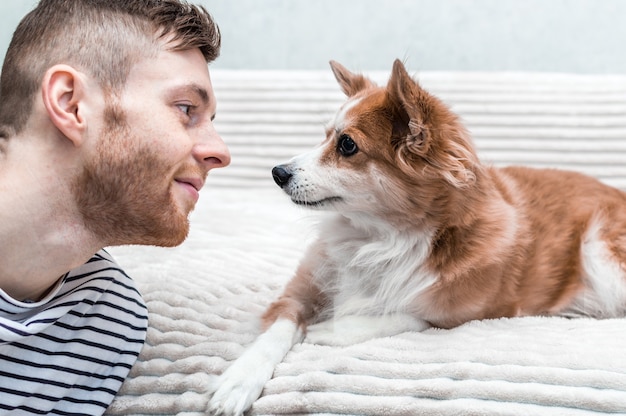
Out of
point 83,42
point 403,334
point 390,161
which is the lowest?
point 403,334

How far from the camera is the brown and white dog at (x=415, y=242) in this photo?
1.50m

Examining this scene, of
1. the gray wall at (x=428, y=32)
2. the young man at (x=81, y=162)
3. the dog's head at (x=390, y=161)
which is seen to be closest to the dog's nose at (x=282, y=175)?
the dog's head at (x=390, y=161)

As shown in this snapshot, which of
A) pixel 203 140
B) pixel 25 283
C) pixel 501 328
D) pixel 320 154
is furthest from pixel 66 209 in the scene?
pixel 501 328

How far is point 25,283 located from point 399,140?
35.4 inches

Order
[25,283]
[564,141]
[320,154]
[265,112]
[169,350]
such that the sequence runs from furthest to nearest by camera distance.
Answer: [265,112] < [564,141] < [320,154] < [169,350] < [25,283]

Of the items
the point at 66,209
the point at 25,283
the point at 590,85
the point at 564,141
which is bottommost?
the point at 564,141

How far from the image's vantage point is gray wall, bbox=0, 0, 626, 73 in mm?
3016

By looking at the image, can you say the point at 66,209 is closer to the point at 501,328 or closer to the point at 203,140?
the point at 203,140

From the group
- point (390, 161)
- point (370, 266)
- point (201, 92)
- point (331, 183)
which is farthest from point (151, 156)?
point (370, 266)

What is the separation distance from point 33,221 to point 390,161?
825mm

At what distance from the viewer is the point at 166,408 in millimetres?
1335

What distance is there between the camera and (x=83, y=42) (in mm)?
1229

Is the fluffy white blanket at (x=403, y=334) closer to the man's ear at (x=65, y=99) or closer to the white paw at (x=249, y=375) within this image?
the white paw at (x=249, y=375)

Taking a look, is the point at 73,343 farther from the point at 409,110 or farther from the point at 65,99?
the point at 409,110
